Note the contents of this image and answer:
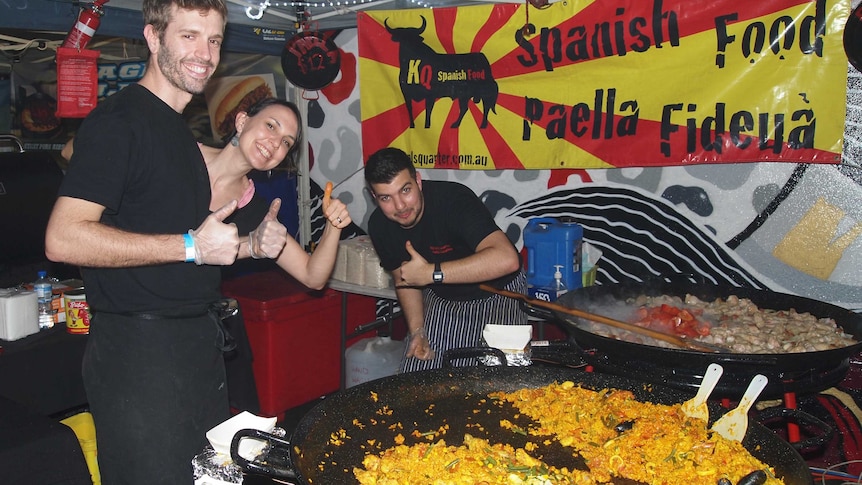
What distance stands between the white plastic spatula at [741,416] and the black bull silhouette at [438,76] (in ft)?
12.6

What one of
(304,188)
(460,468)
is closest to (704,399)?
(460,468)

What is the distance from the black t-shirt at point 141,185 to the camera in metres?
2.31

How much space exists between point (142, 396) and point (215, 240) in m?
0.77

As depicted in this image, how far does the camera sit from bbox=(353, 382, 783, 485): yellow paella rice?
197cm

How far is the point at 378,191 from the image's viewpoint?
4219mm

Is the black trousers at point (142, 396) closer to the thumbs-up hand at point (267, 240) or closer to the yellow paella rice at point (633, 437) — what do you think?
the thumbs-up hand at point (267, 240)

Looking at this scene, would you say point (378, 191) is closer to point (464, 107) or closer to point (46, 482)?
point (464, 107)

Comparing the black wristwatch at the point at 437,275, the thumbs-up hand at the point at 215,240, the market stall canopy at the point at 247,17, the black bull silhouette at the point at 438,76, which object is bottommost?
the black wristwatch at the point at 437,275

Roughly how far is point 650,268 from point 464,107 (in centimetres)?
211

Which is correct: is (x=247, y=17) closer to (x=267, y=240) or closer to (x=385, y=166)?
(x=385, y=166)

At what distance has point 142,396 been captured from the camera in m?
2.60

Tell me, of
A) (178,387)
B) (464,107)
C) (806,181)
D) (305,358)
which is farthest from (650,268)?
(178,387)

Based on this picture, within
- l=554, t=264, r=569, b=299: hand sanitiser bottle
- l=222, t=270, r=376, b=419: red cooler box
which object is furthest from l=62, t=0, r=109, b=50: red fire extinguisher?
l=554, t=264, r=569, b=299: hand sanitiser bottle

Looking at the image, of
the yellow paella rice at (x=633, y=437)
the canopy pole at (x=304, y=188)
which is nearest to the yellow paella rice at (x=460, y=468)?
the yellow paella rice at (x=633, y=437)
